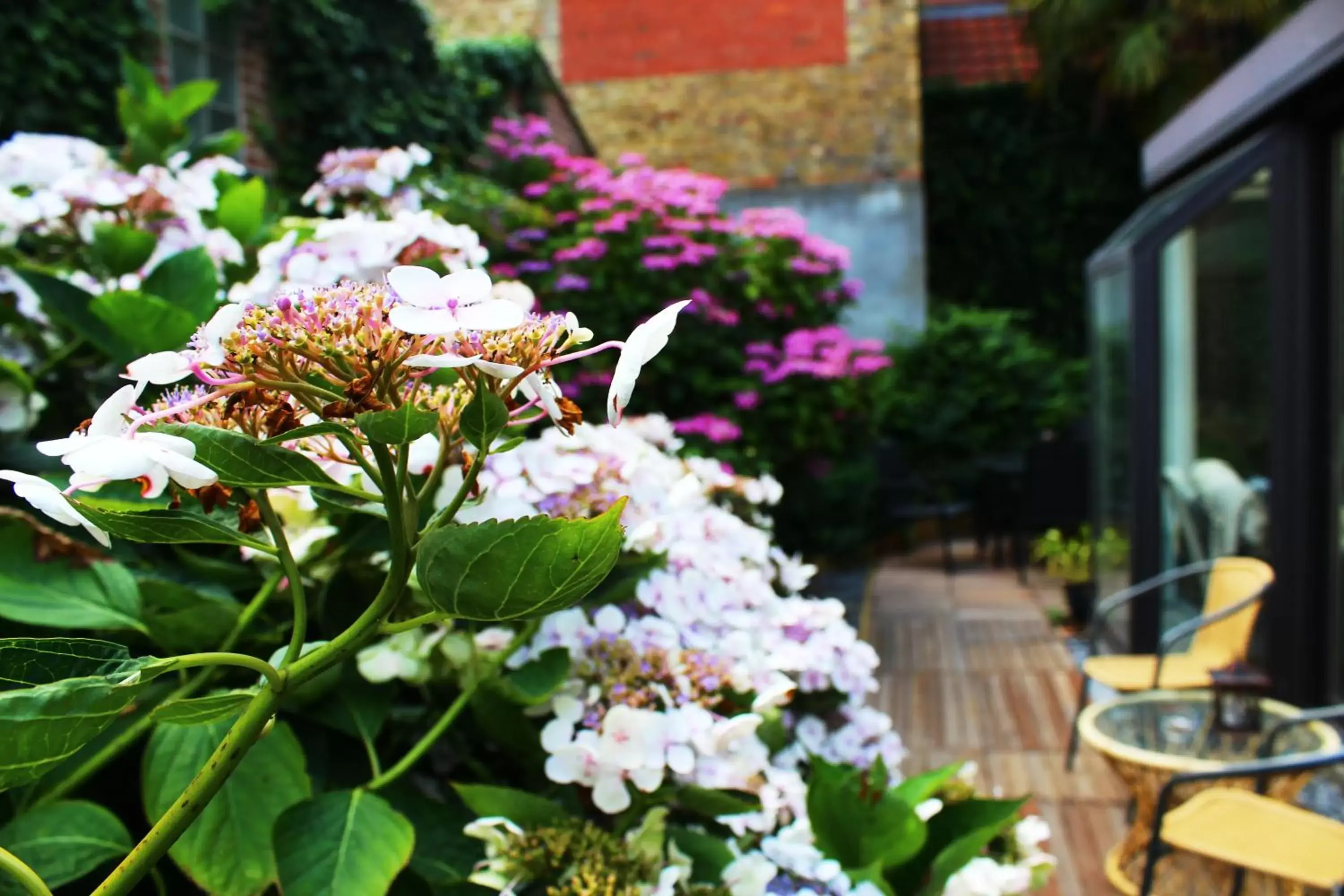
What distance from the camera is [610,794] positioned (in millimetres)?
633

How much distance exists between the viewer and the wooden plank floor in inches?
131

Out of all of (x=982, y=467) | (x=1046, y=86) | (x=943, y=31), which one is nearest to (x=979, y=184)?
(x=1046, y=86)

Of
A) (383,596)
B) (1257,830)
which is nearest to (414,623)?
(383,596)

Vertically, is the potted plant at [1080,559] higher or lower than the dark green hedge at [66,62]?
lower

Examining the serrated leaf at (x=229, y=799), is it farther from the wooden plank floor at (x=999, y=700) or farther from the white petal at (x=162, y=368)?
the wooden plank floor at (x=999, y=700)

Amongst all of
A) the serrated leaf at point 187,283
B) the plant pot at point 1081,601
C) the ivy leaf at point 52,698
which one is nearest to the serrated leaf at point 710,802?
the ivy leaf at point 52,698

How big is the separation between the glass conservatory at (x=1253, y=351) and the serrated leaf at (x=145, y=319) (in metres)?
2.89

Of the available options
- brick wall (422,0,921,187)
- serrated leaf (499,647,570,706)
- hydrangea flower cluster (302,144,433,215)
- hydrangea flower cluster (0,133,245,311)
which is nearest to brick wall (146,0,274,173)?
hydrangea flower cluster (302,144,433,215)

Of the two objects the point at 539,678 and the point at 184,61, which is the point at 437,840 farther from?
the point at 184,61

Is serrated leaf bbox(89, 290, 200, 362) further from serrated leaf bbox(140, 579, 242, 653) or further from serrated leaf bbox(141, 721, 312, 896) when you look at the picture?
serrated leaf bbox(141, 721, 312, 896)

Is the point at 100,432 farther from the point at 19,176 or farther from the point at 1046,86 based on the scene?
the point at 1046,86

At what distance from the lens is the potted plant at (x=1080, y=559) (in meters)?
5.20

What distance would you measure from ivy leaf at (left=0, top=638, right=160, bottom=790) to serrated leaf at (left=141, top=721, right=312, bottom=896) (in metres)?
0.22

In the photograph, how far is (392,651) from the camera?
2.26 feet
